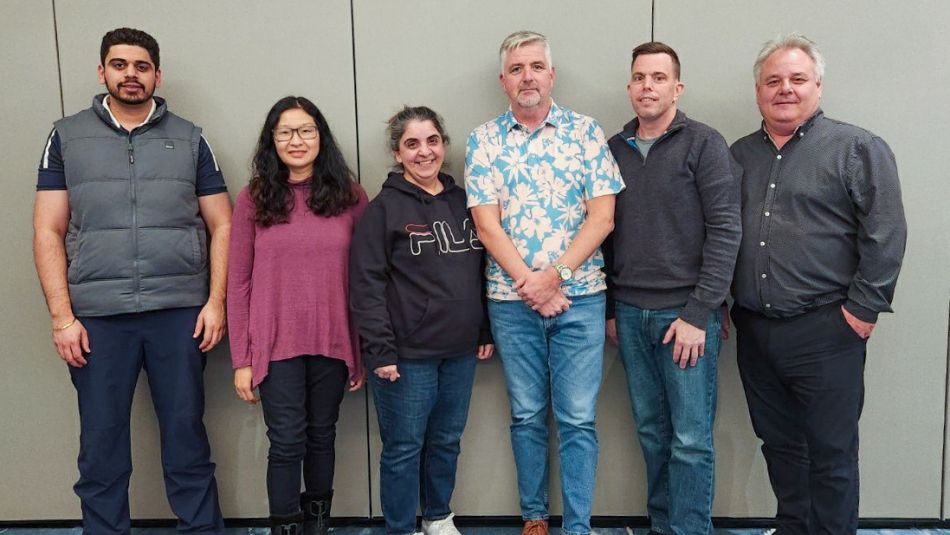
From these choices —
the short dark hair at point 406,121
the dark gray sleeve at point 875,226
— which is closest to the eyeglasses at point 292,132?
the short dark hair at point 406,121

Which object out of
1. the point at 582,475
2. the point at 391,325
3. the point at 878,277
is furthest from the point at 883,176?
the point at 391,325

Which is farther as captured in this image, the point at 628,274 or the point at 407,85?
the point at 407,85

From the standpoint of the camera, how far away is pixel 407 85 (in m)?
2.38

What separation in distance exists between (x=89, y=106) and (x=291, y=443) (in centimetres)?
150

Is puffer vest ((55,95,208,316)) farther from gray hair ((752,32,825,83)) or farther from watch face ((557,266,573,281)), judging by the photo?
gray hair ((752,32,825,83))

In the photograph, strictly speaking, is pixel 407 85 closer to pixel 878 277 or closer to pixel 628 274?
pixel 628 274

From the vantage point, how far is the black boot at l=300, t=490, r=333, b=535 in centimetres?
218

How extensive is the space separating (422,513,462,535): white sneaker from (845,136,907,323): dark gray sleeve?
1.52 metres

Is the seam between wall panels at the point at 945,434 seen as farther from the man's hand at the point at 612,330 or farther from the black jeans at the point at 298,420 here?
the black jeans at the point at 298,420

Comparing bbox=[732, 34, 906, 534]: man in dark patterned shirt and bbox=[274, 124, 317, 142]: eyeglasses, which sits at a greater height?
bbox=[274, 124, 317, 142]: eyeglasses

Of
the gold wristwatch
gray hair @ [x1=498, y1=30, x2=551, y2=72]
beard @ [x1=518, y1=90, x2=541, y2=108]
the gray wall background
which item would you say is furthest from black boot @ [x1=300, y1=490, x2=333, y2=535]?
gray hair @ [x1=498, y1=30, x2=551, y2=72]

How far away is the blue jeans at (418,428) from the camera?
2061 millimetres

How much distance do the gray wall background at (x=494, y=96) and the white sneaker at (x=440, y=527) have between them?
11.0 inches

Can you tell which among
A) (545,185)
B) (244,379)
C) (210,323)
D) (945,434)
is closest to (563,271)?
(545,185)
